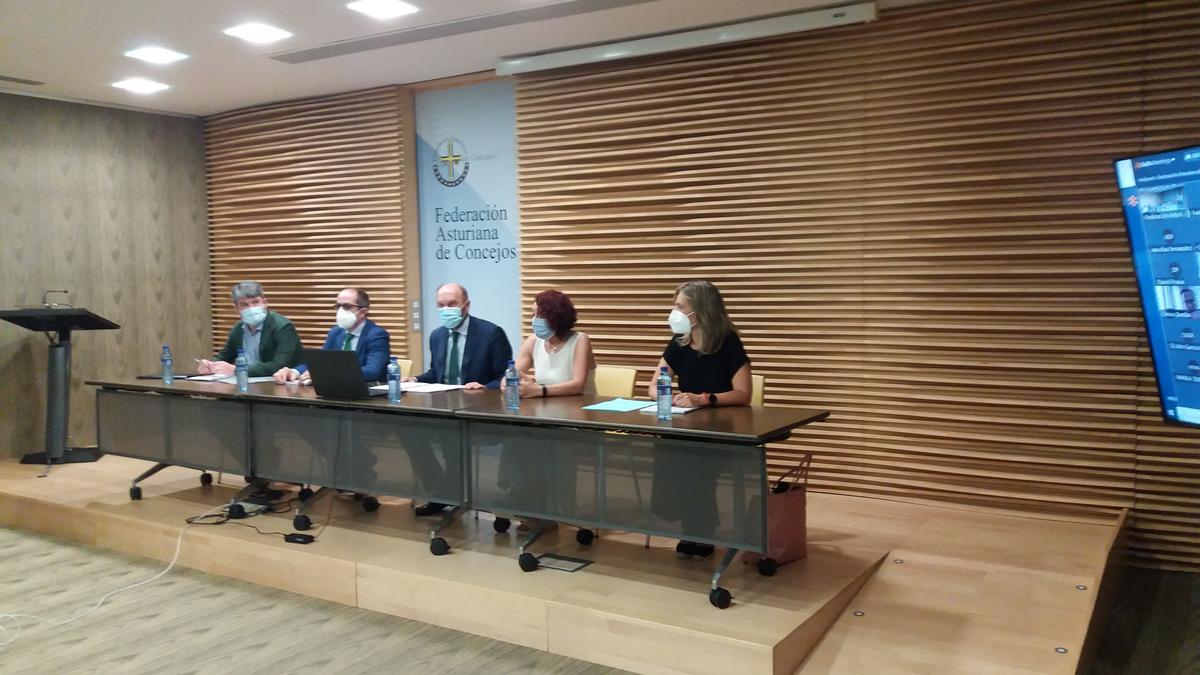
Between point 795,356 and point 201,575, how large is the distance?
3.79 metres

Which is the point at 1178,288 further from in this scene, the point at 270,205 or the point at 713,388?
the point at 270,205

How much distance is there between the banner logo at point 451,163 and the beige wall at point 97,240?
9.37 ft

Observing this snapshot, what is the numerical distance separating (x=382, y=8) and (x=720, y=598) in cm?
403

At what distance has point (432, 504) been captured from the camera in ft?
17.7

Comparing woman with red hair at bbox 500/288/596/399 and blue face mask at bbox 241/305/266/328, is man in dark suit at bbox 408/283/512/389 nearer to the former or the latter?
woman with red hair at bbox 500/288/596/399

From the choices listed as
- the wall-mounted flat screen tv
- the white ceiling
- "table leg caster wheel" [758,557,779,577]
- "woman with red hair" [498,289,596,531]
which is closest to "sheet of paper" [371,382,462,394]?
"woman with red hair" [498,289,596,531]

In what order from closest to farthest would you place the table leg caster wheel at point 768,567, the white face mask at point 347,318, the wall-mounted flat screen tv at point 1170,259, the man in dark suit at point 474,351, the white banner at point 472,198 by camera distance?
the wall-mounted flat screen tv at point 1170,259
the table leg caster wheel at point 768,567
the man in dark suit at point 474,351
the white face mask at point 347,318
the white banner at point 472,198

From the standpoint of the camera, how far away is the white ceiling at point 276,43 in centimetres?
545

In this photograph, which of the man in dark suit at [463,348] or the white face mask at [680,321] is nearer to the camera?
the white face mask at [680,321]

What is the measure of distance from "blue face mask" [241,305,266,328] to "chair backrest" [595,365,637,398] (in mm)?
2346

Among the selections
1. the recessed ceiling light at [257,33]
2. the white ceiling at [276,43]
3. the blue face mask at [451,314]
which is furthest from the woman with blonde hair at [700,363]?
the recessed ceiling light at [257,33]

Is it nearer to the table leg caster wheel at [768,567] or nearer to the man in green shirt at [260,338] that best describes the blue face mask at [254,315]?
the man in green shirt at [260,338]

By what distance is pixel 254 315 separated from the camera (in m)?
5.91

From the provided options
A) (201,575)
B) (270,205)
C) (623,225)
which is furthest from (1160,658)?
(270,205)
